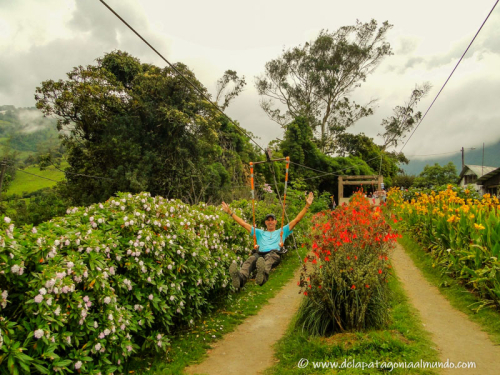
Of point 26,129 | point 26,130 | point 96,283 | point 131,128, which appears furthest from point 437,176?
point 26,129

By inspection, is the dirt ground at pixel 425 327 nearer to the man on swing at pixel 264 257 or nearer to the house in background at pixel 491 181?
the man on swing at pixel 264 257

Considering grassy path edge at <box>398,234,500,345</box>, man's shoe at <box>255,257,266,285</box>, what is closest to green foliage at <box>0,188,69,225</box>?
man's shoe at <box>255,257,266,285</box>

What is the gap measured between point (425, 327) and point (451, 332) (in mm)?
335

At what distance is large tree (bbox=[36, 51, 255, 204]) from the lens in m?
20.7

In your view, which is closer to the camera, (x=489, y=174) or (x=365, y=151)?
(x=489, y=174)

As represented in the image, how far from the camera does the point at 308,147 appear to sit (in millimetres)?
30312

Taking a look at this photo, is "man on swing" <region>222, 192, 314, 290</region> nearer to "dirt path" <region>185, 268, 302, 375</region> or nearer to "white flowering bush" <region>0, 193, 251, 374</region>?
"white flowering bush" <region>0, 193, 251, 374</region>

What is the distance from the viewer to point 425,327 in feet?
17.8

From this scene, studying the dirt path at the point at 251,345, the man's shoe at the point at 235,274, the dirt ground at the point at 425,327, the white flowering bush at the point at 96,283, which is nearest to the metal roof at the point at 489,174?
the dirt ground at the point at 425,327

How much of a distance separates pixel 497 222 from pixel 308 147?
24070mm

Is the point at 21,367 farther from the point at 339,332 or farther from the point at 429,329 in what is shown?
the point at 429,329

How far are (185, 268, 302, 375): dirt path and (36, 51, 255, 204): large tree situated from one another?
13.7 metres

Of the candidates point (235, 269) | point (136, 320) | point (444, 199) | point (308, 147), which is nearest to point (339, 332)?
point (235, 269)

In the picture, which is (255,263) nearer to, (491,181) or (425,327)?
(425,327)
